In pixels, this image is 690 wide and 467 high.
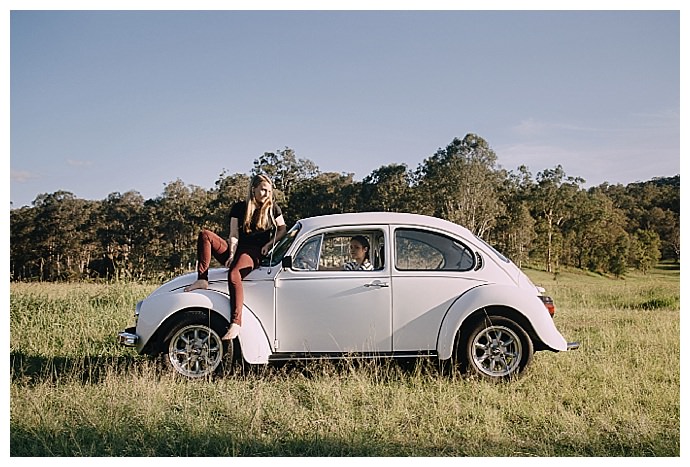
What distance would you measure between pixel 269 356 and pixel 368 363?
3.38ft

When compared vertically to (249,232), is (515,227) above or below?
above

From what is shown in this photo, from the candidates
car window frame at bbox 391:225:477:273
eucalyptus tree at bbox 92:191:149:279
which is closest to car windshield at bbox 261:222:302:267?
car window frame at bbox 391:225:477:273

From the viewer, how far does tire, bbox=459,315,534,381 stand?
7.14 metres

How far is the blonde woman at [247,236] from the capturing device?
7.31 m

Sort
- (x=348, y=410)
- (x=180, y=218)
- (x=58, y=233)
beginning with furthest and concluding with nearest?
(x=180, y=218), (x=58, y=233), (x=348, y=410)

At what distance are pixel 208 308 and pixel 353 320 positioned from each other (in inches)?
59.2

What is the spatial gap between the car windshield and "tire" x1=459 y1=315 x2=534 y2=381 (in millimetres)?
2113

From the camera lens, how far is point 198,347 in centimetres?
721

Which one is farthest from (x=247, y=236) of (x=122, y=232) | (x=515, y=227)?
(x=515, y=227)

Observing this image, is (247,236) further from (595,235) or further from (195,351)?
(595,235)

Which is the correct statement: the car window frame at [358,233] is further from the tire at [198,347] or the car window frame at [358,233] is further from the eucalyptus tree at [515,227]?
the eucalyptus tree at [515,227]

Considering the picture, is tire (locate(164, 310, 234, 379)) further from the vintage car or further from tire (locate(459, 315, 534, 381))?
tire (locate(459, 315, 534, 381))

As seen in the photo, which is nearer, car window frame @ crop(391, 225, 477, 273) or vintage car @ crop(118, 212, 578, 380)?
vintage car @ crop(118, 212, 578, 380)

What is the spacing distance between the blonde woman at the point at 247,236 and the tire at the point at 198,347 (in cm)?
36
